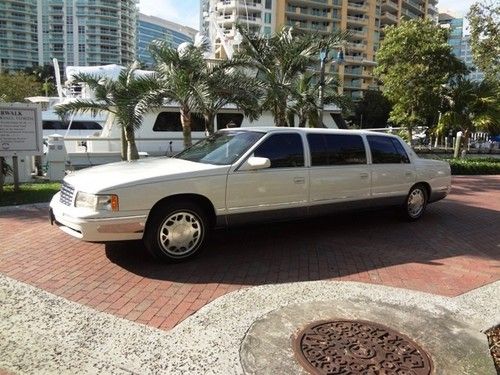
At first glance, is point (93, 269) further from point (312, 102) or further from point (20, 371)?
point (312, 102)

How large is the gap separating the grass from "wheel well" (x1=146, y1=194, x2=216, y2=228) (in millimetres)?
4653

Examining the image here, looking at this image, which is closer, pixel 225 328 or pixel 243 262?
pixel 225 328

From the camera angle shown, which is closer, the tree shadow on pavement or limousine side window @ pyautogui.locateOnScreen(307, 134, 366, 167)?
the tree shadow on pavement

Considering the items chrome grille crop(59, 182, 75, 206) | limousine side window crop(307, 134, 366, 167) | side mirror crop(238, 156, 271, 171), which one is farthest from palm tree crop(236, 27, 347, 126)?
chrome grille crop(59, 182, 75, 206)

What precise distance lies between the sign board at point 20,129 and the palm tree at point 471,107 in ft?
59.8

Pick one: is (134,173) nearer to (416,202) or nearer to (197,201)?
(197,201)

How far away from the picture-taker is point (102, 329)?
11.7ft

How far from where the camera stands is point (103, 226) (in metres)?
4.65

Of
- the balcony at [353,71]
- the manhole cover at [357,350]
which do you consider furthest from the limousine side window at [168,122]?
the balcony at [353,71]

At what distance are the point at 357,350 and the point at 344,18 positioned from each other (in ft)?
262

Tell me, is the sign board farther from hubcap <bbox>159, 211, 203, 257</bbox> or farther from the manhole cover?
the manhole cover

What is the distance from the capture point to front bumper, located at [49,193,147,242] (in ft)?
15.2

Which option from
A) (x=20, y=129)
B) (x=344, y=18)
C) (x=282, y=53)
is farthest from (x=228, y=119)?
(x=344, y=18)

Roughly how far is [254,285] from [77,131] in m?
22.9
